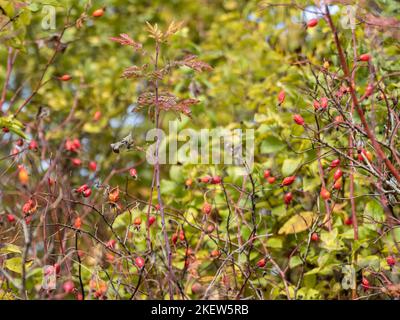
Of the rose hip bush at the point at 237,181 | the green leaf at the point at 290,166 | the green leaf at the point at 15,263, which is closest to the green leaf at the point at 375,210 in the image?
the rose hip bush at the point at 237,181

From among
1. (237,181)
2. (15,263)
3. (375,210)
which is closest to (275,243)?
(237,181)

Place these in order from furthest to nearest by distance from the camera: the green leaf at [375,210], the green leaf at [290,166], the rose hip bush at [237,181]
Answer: the green leaf at [290,166], the green leaf at [375,210], the rose hip bush at [237,181]

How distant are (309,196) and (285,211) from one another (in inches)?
10.4

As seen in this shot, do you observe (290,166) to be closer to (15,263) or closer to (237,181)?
(237,181)

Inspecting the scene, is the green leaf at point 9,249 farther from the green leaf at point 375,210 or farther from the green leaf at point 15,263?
the green leaf at point 375,210

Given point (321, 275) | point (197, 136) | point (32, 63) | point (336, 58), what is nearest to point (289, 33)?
point (336, 58)

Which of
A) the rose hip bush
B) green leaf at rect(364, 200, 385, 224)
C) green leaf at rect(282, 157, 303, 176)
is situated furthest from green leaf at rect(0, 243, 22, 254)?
green leaf at rect(364, 200, 385, 224)

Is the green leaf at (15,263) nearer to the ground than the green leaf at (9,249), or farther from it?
nearer to the ground

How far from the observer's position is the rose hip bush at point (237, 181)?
250 centimetres

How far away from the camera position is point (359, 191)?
325cm
